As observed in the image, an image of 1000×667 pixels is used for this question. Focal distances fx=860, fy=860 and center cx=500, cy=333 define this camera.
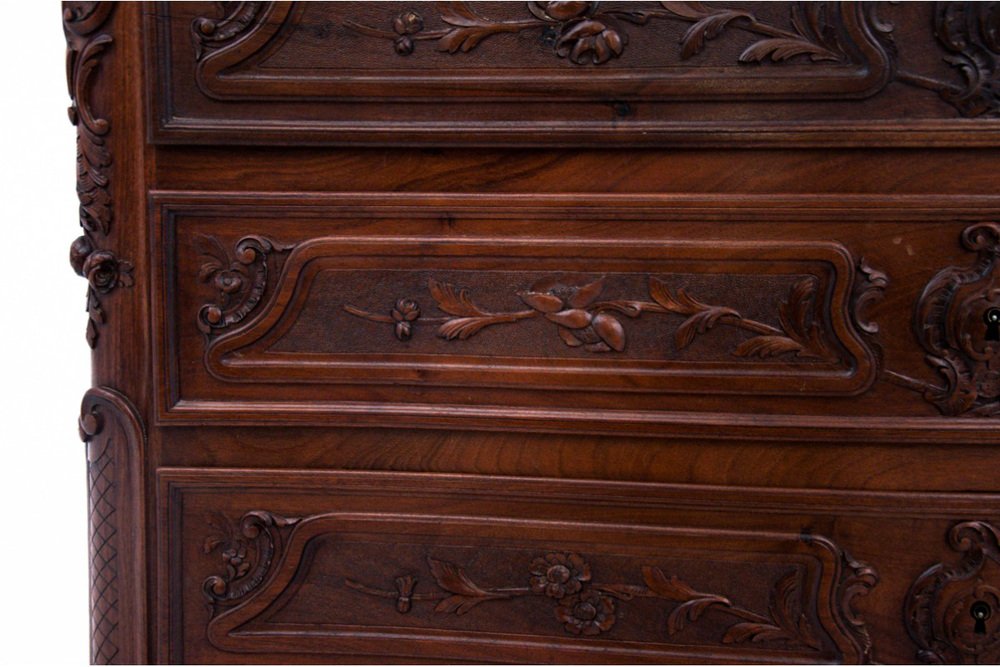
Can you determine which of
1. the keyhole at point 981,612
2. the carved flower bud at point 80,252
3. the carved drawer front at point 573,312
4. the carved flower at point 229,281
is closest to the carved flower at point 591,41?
the carved drawer front at point 573,312

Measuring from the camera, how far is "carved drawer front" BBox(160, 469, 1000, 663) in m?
0.73

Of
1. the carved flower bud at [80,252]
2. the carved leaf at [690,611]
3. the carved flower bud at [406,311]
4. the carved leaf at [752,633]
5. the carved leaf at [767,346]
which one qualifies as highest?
the carved flower bud at [80,252]

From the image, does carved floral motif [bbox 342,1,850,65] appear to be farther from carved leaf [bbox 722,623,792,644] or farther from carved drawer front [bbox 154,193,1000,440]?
carved leaf [bbox 722,623,792,644]

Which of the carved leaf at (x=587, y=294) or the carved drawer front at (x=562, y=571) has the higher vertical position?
the carved leaf at (x=587, y=294)

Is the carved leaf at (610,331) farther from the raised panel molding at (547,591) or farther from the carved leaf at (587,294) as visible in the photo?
the raised panel molding at (547,591)

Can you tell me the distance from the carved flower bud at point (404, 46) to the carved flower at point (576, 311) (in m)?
0.22

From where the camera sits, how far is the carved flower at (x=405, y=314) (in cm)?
74

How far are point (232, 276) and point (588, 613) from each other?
43cm

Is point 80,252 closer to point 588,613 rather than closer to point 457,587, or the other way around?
point 457,587

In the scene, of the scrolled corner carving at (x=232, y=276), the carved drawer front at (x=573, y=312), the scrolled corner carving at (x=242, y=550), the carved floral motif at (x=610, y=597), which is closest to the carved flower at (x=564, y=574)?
the carved floral motif at (x=610, y=597)

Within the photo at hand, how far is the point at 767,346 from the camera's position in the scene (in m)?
0.72

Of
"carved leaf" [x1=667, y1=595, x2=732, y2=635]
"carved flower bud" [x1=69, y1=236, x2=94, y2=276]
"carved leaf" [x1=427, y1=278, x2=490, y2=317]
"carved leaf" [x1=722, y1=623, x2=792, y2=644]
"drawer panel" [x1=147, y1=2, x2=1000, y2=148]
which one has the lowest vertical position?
"carved leaf" [x1=722, y1=623, x2=792, y2=644]

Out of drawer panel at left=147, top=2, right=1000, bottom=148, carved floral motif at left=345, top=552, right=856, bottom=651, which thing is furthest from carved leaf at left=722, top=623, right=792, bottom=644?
drawer panel at left=147, top=2, right=1000, bottom=148

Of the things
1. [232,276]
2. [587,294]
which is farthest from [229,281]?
[587,294]
